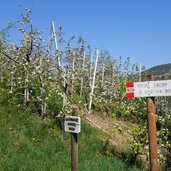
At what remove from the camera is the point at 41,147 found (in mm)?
9688

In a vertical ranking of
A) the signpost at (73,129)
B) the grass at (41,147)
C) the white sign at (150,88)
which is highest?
the white sign at (150,88)

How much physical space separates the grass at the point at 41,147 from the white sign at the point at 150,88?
9.41 feet

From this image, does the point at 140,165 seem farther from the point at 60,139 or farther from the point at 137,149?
the point at 60,139

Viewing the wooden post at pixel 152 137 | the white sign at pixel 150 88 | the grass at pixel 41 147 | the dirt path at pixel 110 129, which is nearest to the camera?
the white sign at pixel 150 88

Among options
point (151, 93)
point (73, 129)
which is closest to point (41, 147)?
point (73, 129)

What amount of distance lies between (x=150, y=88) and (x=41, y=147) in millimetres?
4617

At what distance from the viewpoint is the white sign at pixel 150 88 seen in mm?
5805

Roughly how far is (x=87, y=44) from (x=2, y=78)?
4.82 m

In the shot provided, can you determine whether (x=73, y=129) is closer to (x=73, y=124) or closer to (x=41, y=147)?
(x=73, y=124)

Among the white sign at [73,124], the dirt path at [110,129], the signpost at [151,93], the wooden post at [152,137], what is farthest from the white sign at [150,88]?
the dirt path at [110,129]

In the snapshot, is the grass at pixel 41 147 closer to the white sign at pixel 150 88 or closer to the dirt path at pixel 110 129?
the dirt path at pixel 110 129

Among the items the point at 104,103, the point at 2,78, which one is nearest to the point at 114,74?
the point at 104,103

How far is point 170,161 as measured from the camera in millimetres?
10773

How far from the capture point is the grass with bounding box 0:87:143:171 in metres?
8.37
